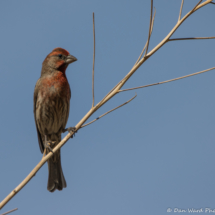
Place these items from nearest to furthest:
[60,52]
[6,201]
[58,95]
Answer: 1. [6,201]
2. [58,95]
3. [60,52]

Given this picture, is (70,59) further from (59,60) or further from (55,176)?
(55,176)

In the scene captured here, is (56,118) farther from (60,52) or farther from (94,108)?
(94,108)

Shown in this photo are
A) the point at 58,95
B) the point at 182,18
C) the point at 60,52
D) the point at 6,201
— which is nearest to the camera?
the point at 6,201

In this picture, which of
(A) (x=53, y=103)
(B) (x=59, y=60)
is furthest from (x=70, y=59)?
(A) (x=53, y=103)

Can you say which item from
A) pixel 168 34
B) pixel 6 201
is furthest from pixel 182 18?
pixel 6 201

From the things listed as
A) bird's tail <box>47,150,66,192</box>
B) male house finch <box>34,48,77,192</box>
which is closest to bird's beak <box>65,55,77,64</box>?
male house finch <box>34,48,77,192</box>

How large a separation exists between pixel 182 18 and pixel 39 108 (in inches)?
176

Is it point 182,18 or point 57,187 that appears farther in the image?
point 57,187

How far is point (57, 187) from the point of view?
294 inches

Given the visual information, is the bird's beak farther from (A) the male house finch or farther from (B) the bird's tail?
(B) the bird's tail

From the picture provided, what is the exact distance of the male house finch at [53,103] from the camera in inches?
281

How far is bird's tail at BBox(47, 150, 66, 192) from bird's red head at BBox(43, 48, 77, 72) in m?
2.19

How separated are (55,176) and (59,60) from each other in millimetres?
2777

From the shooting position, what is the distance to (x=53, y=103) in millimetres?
7121
